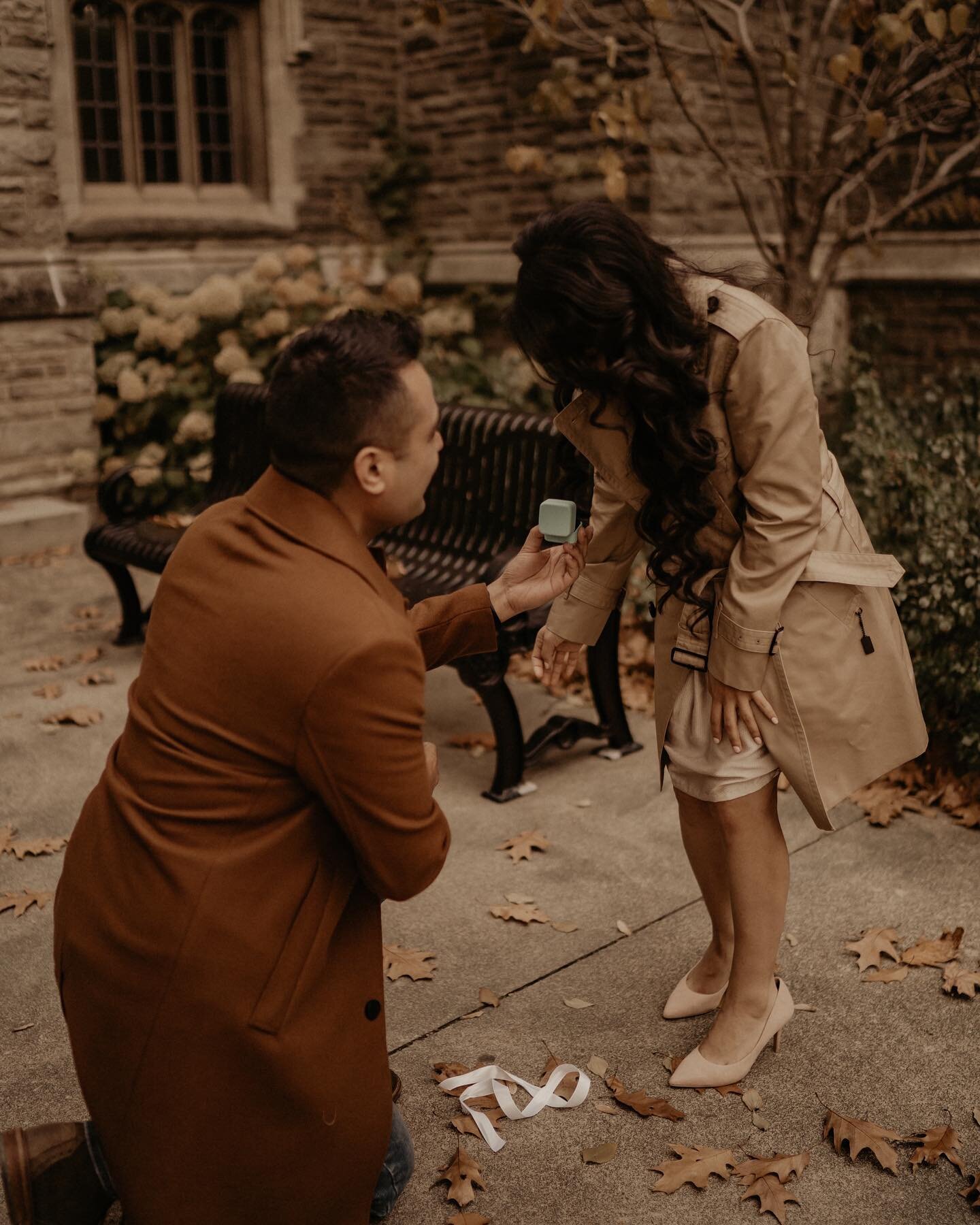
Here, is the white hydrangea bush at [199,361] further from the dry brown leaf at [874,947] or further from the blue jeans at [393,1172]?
the blue jeans at [393,1172]

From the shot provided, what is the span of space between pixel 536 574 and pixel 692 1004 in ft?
3.92

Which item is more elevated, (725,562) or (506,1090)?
(725,562)

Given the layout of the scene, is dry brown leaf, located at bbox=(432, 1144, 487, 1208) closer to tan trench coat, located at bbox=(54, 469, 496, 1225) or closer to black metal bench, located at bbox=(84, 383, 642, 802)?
tan trench coat, located at bbox=(54, 469, 496, 1225)

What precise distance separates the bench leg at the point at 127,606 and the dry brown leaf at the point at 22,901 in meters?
2.55

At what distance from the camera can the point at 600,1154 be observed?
2.58 metres

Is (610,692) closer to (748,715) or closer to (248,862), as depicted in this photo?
(748,715)

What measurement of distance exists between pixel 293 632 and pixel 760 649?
3.53 ft

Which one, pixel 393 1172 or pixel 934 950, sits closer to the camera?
pixel 393 1172

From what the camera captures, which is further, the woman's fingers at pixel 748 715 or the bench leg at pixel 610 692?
the bench leg at pixel 610 692

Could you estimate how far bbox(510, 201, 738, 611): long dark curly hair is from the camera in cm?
218

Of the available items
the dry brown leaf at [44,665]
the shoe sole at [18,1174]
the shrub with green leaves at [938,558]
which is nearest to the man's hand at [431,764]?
the shoe sole at [18,1174]

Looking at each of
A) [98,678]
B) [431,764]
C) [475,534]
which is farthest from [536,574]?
[98,678]

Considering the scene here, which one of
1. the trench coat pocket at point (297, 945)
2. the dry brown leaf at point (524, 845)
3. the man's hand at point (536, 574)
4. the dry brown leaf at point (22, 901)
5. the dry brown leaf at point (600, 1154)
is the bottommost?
the dry brown leaf at point (600, 1154)

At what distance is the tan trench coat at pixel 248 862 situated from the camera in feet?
5.78
